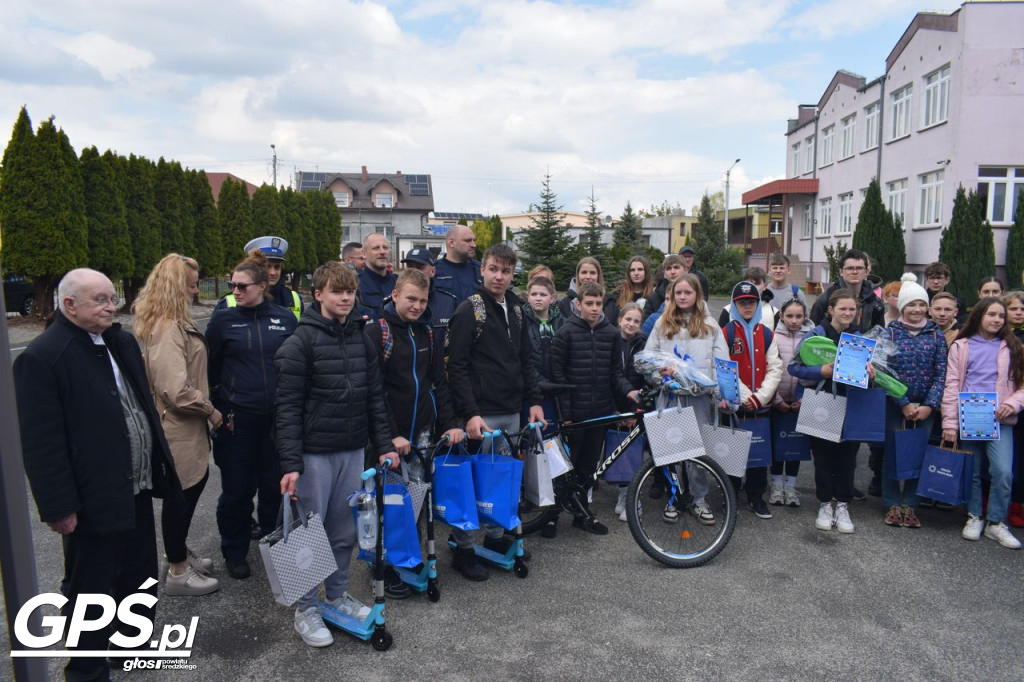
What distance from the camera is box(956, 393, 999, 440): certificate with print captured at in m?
5.08

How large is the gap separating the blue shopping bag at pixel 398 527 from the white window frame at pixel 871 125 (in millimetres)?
→ 29276

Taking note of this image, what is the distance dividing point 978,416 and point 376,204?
6573 centimetres

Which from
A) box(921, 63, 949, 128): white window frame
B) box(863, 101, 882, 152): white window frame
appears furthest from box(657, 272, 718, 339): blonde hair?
box(863, 101, 882, 152): white window frame

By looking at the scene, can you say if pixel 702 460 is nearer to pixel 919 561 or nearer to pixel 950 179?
pixel 919 561

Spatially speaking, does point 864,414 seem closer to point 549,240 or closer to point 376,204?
point 549,240

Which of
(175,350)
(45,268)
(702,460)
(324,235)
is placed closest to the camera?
(175,350)

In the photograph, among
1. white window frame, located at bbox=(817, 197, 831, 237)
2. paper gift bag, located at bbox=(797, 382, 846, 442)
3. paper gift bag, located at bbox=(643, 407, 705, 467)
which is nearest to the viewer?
paper gift bag, located at bbox=(643, 407, 705, 467)

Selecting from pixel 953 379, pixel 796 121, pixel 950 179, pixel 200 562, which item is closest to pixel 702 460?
pixel 953 379

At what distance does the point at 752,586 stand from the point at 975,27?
22579mm

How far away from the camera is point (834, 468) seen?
545 centimetres

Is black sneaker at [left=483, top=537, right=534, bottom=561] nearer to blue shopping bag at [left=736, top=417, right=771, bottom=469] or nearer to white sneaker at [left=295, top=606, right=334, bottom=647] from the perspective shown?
white sneaker at [left=295, top=606, right=334, bottom=647]

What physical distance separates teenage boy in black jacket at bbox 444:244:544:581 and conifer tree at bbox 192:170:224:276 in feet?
90.0

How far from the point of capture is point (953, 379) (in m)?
5.27

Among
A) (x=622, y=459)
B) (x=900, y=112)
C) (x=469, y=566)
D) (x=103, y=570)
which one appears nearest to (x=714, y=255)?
(x=900, y=112)
